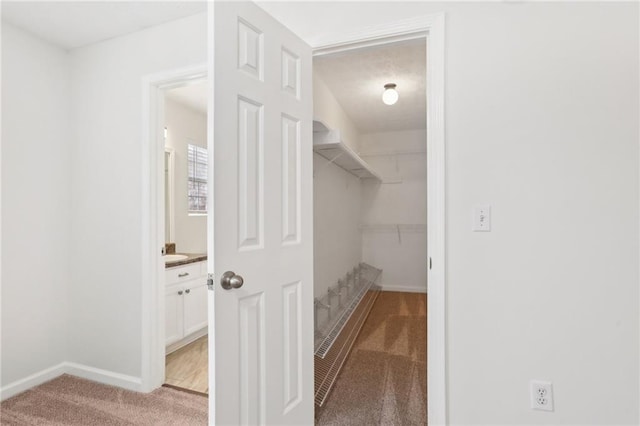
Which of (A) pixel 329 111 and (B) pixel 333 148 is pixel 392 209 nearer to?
(A) pixel 329 111

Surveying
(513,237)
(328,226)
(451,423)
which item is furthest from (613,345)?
(328,226)

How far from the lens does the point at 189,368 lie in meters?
2.59

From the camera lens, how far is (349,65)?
2.93 metres

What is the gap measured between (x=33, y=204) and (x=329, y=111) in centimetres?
254

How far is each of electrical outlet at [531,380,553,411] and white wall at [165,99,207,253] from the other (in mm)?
3323

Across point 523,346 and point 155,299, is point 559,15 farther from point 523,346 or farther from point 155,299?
point 155,299

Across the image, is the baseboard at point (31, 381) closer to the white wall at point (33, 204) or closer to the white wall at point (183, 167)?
the white wall at point (33, 204)

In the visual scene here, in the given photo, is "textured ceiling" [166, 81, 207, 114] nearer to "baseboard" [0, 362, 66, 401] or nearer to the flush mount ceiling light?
the flush mount ceiling light

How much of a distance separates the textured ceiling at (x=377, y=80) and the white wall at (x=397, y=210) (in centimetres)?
64

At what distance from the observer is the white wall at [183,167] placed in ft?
11.8

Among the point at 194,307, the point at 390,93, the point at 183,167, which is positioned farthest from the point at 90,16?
the point at 390,93

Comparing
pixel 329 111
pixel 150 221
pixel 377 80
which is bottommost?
pixel 150 221

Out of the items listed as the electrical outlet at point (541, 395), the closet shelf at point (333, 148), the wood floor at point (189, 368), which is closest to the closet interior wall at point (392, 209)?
the closet shelf at point (333, 148)

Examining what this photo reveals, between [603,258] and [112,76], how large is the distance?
307 cm
